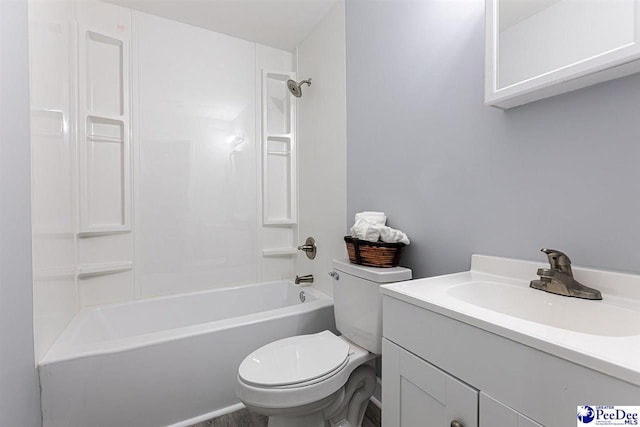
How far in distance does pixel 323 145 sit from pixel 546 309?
163cm

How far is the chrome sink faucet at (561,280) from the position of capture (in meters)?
0.81

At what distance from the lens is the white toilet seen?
109cm

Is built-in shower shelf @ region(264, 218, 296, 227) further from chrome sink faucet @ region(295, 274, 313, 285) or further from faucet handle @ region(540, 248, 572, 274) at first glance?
faucet handle @ region(540, 248, 572, 274)

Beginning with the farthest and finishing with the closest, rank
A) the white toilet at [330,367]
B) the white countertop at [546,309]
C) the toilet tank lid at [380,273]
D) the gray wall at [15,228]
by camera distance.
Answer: the toilet tank lid at [380,273]
the white toilet at [330,367]
the gray wall at [15,228]
the white countertop at [546,309]

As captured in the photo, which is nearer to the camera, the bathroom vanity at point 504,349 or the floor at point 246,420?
the bathroom vanity at point 504,349

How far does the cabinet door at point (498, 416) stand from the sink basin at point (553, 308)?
1.06 ft

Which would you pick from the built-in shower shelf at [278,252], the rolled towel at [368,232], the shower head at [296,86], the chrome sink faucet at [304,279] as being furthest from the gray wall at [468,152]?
the built-in shower shelf at [278,252]

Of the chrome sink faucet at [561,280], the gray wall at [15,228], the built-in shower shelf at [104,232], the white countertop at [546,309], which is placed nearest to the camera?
the white countertop at [546,309]

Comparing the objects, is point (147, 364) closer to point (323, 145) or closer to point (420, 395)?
point (420, 395)

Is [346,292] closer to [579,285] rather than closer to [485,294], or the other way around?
[485,294]

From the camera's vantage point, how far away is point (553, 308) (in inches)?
32.9

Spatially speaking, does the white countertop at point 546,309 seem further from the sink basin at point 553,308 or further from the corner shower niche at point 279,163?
the corner shower niche at point 279,163

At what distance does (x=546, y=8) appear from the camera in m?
0.91

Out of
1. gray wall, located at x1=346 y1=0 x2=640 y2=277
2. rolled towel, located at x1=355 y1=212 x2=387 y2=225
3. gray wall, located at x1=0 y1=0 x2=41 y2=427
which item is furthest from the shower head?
gray wall, located at x1=0 y1=0 x2=41 y2=427
